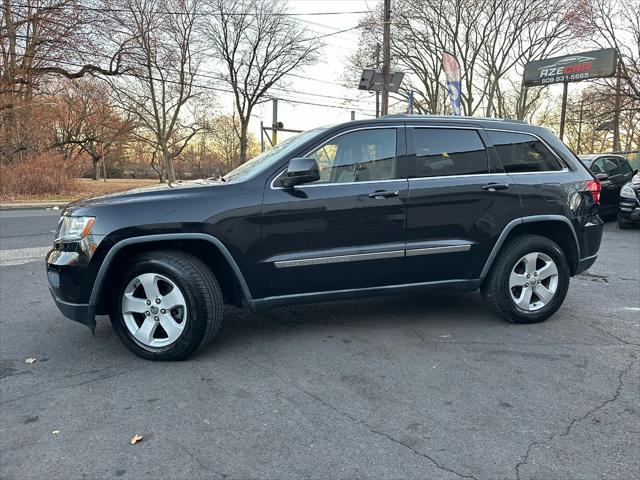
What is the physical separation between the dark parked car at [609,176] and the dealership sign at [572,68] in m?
13.8

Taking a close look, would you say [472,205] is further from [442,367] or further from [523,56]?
[523,56]

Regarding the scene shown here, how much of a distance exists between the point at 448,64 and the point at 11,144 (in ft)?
61.9

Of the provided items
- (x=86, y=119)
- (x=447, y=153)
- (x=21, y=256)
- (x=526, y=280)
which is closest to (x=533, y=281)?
(x=526, y=280)

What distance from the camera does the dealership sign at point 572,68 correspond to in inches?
896

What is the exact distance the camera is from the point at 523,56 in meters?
30.4

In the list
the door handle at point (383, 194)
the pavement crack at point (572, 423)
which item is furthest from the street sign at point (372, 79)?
the pavement crack at point (572, 423)

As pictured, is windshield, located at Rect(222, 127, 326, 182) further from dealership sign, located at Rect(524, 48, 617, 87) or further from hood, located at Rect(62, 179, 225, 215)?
dealership sign, located at Rect(524, 48, 617, 87)

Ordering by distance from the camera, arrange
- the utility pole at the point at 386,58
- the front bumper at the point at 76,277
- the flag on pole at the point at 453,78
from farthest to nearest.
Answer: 1. the utility pole at the point at 386,58
2. the flag on pole at the point at 453,78
3. the front bumper at the point at 76,277

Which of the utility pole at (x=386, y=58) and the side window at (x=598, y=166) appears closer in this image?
the side window at (x=598, y=166)

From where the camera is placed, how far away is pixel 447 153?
4172 millimetres

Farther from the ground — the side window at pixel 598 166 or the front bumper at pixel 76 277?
the side window at pixel 598 166

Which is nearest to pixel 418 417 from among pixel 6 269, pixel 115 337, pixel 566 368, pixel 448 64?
pixel 566 368

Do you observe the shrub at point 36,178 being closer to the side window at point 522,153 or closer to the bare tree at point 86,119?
the bare tree at point 86,119

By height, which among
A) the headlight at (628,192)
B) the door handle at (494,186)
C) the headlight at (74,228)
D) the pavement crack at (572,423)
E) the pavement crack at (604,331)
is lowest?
the pavement crack at (572,423)
